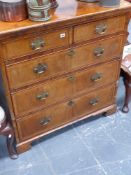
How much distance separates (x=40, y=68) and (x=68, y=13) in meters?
0.33

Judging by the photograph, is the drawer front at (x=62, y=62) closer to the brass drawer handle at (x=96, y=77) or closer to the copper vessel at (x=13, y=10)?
the brass drawer handle at (x=96, y=77)

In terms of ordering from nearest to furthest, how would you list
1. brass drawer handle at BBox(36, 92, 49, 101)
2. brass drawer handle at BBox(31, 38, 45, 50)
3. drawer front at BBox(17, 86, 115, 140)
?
brass drawer handle at BBox(31, 38, 45, 50) → brass drawer handle at BBox(36, 92, 49, 101) → drawer front at BBox(17, 86, 115, 140)

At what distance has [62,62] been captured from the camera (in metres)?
1.46

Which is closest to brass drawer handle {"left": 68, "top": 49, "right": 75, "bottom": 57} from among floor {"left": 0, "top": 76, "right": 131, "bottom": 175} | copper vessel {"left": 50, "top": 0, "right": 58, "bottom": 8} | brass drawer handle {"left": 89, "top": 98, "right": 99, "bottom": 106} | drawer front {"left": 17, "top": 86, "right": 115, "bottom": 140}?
copper vessel {"left": 50, "top": 0, "right": 58, "bottom": 8}

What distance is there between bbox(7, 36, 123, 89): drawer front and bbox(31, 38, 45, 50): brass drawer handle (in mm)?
72

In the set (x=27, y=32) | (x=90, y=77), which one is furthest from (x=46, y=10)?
(x=90, y=77)

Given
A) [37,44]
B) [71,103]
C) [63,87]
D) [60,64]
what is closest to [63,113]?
[71,103]

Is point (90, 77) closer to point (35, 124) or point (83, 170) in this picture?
point (35, 124)

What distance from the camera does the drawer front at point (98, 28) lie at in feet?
4.57

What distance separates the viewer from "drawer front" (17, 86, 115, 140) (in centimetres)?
163

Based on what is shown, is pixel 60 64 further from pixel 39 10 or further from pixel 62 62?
pixel 39 10

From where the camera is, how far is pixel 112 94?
1.89 metres

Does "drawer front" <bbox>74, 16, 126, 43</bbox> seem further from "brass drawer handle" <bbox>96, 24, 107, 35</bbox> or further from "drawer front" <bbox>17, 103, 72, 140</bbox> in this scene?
"drawer front" <bbox>17, 103, 72, 140</bbox>

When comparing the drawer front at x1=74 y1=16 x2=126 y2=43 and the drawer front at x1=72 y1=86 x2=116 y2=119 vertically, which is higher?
the drawer front at x1=74 y1=16 x2=126 y2=43
